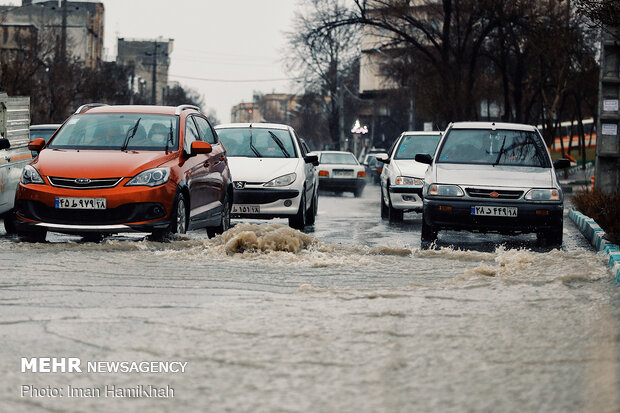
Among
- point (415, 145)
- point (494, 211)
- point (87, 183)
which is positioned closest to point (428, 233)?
point (494, 211)

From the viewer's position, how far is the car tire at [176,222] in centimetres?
1188

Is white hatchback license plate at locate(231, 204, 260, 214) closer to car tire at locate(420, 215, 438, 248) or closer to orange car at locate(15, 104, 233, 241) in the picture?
orange car at locate(15, 104, 233, 241)

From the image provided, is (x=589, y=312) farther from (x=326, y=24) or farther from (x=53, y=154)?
(x=326, y=24)

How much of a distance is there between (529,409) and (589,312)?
299 cm

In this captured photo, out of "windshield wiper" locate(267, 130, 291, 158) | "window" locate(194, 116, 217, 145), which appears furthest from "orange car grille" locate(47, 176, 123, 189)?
"windshield wiper" locate(267, 130, 291, 158)

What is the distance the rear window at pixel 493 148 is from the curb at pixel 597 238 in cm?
115

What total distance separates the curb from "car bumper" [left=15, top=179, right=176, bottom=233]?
456 centimetres

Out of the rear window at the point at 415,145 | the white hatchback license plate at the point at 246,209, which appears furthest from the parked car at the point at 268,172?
the rear window at the point at 415,145

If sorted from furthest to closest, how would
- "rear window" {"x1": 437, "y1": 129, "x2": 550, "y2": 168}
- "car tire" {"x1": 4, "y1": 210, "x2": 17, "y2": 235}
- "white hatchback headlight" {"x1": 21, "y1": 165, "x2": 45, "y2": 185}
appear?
"rear window" {"x1": 437, "y1": 129, "x2": 550, "y2": 168} < "car tire" {"x1": 4, "y1": 210, "x2": 17, "y2": 235} < "white hatchback headlight" {"x1": 21, "y1": 165, "x2": 45, "y2": 185}

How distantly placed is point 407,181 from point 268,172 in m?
3.09

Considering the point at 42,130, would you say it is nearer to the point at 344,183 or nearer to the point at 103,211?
the point at 103,211

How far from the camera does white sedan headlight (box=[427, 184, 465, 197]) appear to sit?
13547 mm

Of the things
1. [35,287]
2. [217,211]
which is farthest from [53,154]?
[35,287]

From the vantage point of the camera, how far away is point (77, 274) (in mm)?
9352
